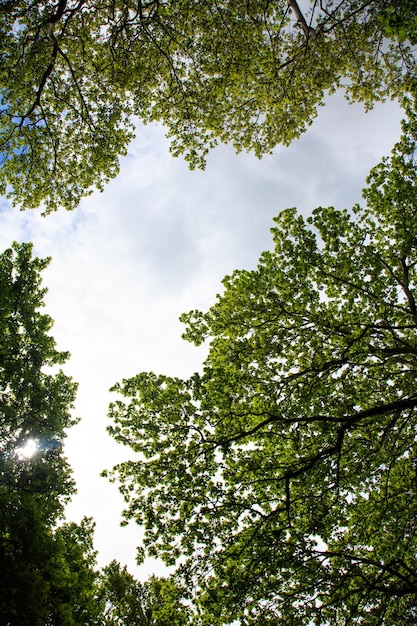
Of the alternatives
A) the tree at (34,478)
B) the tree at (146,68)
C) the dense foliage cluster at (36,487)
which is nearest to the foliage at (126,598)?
the dense foliage cluster at (36,487)

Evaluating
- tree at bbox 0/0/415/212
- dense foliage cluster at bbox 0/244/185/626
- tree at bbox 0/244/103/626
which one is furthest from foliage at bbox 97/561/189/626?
tree at bbox 0/0/415/212

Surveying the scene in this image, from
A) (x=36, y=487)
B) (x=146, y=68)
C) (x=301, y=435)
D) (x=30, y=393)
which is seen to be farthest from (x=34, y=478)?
(x=146, y=68)

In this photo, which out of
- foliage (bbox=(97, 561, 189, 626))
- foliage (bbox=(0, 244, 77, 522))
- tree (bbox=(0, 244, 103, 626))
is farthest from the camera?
foliage (bbox=(97, 561, 189, 626))

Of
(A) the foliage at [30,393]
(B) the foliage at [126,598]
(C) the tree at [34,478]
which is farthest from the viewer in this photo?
(B) the foliage at [126,598]

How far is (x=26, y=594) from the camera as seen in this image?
5.99 metres

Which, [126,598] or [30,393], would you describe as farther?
[126,598]

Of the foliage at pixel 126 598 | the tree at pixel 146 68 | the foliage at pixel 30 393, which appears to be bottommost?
the foliage at pixel 126 598

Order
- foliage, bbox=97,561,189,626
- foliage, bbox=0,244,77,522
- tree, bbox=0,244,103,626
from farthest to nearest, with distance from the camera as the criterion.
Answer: foliage, bbox=97,561,189,626 < foliage, bbox=0,244,77,522 < tree, bbox=0,244,103,626

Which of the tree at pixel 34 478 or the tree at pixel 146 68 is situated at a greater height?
the tree at pixel 146 68

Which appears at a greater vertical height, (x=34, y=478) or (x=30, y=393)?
(x=30, y=393)

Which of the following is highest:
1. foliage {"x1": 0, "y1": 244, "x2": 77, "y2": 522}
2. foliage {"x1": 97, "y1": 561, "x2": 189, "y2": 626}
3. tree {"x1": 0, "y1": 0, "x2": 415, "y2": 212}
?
tree {"x1": 0, "y1": 0, "x2": 415, "y2": 212}

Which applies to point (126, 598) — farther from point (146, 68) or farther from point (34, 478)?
point (146, 68)

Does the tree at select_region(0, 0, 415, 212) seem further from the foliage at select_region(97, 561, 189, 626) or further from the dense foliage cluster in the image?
the foliage at select_region(97, 561, 189, 626)

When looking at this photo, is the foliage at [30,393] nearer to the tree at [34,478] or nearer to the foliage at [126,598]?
the tree at [34,478]
